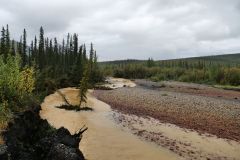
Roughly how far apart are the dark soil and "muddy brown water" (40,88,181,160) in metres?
3.52

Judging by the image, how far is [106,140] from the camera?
23.3 metres

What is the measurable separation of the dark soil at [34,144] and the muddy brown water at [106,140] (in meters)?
3.52

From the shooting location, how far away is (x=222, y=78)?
102 m

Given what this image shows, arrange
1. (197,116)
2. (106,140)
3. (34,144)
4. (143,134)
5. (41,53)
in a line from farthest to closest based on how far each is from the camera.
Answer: (41,53) < (197,116) < (143,134) < (106,140) < (34,144)

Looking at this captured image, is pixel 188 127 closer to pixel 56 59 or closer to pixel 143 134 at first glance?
pixel 143 134

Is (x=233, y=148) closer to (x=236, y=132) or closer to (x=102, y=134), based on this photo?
(x=236, y=132)

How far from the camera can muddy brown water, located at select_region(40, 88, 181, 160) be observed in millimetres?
19734

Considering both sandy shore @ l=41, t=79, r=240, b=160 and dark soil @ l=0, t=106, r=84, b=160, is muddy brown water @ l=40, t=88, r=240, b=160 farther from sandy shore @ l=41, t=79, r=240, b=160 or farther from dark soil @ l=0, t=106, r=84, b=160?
dark soil @ l=0, t=106, r=84, b=160

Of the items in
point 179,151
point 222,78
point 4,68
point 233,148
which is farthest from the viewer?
point 222,78

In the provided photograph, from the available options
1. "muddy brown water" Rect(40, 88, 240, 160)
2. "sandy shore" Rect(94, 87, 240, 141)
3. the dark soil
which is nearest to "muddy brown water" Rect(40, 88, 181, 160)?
"muddy brown water" Rect(40, 88, 240, 160)

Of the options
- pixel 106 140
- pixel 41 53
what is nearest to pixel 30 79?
pixel 106 140

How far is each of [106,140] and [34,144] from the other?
8708 mm

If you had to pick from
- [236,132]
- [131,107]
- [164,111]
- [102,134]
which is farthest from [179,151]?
[131,107]

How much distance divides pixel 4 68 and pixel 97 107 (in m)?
16.5
